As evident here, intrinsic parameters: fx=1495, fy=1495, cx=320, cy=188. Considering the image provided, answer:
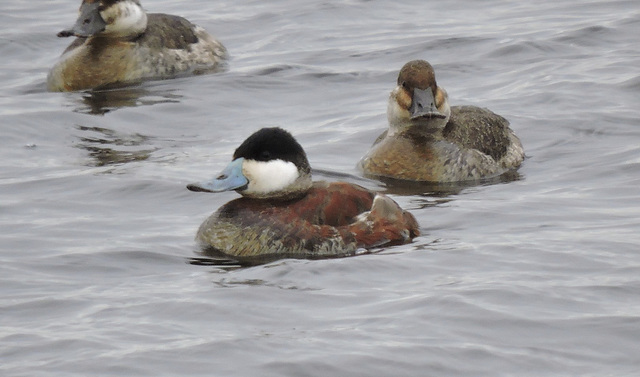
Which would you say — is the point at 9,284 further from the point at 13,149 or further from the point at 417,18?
the point at 417,18

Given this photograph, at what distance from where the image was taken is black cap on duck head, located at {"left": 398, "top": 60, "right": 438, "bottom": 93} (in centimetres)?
1309

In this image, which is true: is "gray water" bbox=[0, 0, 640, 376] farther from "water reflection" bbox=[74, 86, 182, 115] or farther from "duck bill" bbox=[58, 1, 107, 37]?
"duck bill" bbox=[58, 1, 107, 37]

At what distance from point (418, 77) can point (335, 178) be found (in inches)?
45.1

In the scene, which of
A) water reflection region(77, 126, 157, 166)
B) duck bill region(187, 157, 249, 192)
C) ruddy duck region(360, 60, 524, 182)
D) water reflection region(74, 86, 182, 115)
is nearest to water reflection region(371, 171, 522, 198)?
ruddy duck region(360, 60, 524, 182)

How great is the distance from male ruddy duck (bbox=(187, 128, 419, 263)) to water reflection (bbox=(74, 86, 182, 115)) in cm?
563

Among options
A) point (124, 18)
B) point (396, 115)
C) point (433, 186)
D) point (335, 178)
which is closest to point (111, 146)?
point (335, 178)

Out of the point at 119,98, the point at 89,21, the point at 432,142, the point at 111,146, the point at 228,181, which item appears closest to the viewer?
the point at 228,181

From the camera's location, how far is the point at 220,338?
8.39 m

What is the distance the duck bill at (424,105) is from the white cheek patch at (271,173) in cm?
289

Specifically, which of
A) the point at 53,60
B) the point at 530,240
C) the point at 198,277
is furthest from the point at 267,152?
the point at 53,60

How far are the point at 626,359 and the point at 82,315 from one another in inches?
124

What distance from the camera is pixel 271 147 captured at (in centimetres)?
1036

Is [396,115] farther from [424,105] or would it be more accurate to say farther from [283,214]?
[283,214]

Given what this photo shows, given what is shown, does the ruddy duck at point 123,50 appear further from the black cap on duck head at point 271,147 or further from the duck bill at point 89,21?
the black cap on duck head at point 271,147
